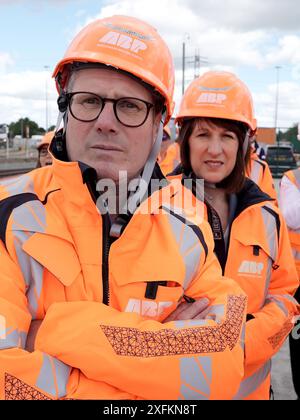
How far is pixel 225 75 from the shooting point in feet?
9.93

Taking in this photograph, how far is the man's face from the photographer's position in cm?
167

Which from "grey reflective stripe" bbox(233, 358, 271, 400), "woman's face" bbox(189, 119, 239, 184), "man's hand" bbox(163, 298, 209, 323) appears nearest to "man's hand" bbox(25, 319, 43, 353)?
"man's hand" bbox(163, 298, 209, 323)

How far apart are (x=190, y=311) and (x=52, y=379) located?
→ 537 millimetres

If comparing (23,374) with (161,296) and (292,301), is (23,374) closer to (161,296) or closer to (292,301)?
(161,296)

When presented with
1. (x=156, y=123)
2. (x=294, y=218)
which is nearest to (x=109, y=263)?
(x=156, y=123)

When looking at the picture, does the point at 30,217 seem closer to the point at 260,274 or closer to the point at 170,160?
the point at 260,274

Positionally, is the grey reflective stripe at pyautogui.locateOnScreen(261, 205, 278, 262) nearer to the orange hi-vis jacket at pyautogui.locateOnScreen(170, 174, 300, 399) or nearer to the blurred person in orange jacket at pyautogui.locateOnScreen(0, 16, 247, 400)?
the orange hi-vis jacket at pyautogui.locateOnScreen(170, 174, 300, 399)

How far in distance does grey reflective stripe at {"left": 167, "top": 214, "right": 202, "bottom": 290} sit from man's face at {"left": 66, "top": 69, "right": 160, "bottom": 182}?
0.27m

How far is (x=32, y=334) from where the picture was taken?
1.56 meters

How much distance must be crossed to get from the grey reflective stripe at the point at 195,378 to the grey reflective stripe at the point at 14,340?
508 millimetres

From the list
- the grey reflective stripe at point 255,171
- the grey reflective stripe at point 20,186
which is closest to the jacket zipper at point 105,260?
the grey reflective stripe at point 20,186

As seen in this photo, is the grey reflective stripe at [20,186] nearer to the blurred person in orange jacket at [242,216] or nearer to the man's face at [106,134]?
the man's face at [106,134]

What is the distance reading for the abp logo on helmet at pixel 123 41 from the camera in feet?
5.74

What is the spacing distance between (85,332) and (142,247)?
14.2 inches
